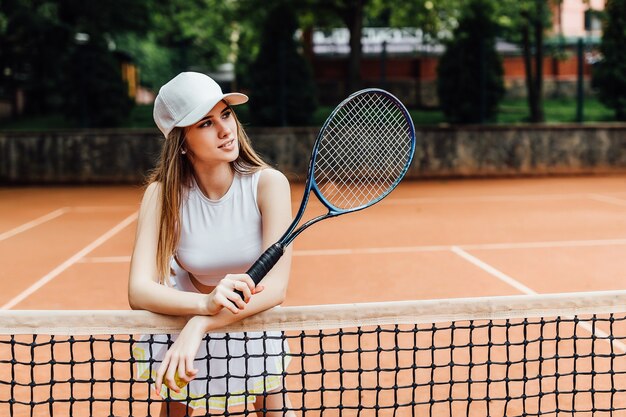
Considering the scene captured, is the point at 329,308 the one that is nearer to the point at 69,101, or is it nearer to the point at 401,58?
the point at 69,101

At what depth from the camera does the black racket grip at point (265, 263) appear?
1.95 meters

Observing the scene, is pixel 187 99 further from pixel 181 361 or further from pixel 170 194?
pixel 181 361

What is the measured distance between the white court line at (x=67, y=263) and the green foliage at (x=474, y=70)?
8.01m

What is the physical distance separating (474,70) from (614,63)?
3034 millimetres

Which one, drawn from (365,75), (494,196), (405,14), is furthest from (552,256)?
(365,75)

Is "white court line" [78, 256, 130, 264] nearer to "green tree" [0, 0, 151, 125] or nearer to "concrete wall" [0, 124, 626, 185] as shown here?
"concrete wall" [0, 124, 626, 185]

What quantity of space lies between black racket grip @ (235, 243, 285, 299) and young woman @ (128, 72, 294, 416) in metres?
0.10

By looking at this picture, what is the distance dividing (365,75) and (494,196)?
8561 mm


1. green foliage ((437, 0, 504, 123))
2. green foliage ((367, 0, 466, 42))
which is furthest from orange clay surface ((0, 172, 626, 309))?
green foliage ((367, 0, 466, 42))

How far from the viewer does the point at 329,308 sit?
7.16 feet

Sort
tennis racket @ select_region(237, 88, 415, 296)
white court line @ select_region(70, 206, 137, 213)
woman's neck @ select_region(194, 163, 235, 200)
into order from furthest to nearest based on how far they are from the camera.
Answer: white court line @ select_region(70, 206, 137, 213), tennis racket @ select_region(237, 88, 415, 296), woman's neck @ select_region(194, 163, 235, 200)

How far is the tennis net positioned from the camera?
85.5 inches

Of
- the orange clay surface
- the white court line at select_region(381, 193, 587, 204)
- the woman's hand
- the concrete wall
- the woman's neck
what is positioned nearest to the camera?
the woman's hand

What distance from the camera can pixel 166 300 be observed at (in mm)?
2010
